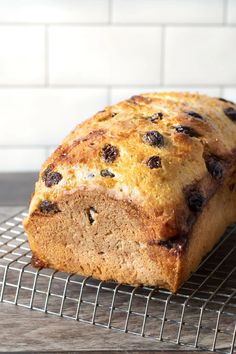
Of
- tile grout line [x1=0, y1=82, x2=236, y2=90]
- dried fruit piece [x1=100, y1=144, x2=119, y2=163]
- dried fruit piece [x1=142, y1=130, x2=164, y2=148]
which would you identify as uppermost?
dried fruit piece [x1=142, y1=130, x2=164, y2=148]

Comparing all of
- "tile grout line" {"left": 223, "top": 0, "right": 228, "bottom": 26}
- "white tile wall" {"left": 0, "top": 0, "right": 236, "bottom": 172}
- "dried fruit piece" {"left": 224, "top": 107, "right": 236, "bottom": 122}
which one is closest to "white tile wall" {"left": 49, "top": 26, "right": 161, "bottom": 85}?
"white tile wall" {"left": 0, "top": 0, "right": 236, "bottom": 172}

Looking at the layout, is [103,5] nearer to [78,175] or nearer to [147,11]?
[147,11]

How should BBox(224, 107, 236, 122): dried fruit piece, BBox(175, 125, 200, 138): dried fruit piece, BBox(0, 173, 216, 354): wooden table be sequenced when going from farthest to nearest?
BBox(224, 107, 236, 122): dried fruit piece, BBox(175, 125, 200, 138): dried fruit piece, BBox(0, 173, 216, 354): wooden table

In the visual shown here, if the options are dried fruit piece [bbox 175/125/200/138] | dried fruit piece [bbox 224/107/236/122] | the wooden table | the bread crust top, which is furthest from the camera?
dried fruit piece [bbox 224/107/236/122]

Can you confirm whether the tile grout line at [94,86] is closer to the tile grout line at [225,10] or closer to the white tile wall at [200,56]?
the white tile wall at [200,56]

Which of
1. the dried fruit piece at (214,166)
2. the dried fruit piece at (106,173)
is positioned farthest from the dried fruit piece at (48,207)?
the dried fruit piece at (214,166)

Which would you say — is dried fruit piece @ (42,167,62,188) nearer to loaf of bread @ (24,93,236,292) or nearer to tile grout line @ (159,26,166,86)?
loaf of bread @ (24,93,236,292)

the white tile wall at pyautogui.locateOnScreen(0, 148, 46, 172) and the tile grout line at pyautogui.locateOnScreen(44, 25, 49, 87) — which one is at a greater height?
the tile grout line at pyautogui.locateOnScreen(44, 25, 49, 87)

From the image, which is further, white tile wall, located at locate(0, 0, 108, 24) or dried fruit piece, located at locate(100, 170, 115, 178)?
white tile wall, located at locate(0, 0, 108, 24)
